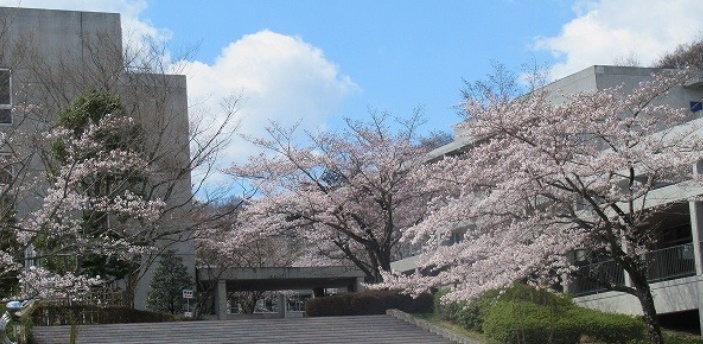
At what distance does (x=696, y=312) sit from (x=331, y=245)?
1486cm

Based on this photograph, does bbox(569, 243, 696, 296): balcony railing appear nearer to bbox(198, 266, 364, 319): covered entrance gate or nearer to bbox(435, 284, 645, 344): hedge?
bbox(435, 284, 645, 344): hedge

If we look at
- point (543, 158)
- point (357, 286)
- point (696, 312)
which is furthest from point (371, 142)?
point (543, 158)

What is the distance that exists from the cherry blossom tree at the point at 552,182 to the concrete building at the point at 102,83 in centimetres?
935

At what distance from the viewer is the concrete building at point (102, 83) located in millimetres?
29422

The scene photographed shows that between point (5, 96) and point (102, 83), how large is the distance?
6253 millimetres

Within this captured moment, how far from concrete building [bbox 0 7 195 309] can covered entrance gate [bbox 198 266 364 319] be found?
3.34 meters

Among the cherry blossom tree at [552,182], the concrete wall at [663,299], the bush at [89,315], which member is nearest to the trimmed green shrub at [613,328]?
the concrete wall at [663,299]

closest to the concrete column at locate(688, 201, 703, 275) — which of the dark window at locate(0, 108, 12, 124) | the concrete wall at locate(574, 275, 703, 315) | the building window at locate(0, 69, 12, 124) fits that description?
the concrete wall at locate(574, 275, 703, 315)

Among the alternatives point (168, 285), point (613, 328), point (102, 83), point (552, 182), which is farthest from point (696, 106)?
point (102, 83)

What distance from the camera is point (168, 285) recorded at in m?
34.3

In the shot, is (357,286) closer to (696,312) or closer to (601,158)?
(696,312)

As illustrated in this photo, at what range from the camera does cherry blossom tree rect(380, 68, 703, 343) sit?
21.0 m

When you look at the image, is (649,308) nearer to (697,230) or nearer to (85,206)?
(697,230)

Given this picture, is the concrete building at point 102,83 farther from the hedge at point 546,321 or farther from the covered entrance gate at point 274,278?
the hedge at point 546,321
